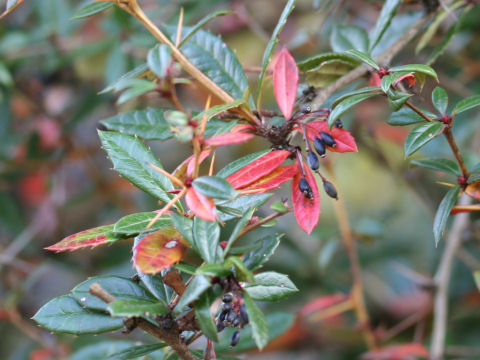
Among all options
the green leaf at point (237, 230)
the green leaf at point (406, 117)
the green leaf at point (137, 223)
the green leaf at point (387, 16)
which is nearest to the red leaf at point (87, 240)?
the green leaf at point (137, 223)

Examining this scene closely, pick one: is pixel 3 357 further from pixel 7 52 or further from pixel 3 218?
pixel 7 52

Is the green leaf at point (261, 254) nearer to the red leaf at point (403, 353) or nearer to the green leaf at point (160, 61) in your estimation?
the green leaf at point (160, 61)

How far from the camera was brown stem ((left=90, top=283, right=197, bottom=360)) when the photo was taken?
505 mm

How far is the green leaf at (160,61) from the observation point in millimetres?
448

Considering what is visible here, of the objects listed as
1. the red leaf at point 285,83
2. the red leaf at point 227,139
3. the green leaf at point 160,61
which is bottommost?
the red leaf at point 227,139

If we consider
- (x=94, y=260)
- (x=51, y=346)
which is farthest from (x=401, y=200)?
(x=51, y=346)

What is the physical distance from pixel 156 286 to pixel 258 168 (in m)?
0.16

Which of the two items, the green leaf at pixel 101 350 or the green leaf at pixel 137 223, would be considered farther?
the green leaf at pixel 101 350

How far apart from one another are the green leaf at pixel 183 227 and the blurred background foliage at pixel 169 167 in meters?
0.46

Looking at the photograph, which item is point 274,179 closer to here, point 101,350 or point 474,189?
point 474,189

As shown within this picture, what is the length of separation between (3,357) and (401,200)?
4.61 feet

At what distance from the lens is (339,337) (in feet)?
4.76

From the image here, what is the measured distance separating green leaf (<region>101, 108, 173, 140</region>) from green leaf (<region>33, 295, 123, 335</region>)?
0.76ft

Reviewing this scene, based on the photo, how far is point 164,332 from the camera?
1.76 feet
